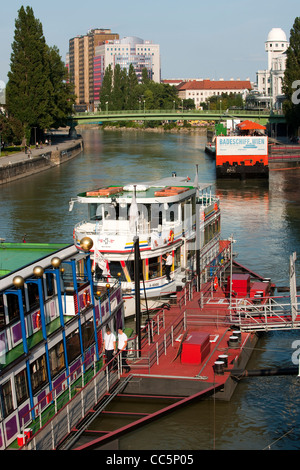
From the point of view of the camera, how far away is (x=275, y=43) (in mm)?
196250

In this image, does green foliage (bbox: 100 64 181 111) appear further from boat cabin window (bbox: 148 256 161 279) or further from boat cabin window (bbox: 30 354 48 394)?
boat cabin window (bbox: 30 354 48 394)

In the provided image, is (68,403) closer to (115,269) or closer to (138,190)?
(115,269)

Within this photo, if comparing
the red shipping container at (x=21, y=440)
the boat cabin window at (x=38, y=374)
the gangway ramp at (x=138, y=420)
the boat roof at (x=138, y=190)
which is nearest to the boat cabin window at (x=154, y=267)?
the boat roof at (x=138, y=190)

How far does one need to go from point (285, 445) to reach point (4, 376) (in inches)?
234

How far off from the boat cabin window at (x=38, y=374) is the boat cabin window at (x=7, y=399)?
2.57 feet

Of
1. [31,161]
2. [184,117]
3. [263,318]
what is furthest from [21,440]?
[184,117]

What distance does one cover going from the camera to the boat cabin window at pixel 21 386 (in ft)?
39.1

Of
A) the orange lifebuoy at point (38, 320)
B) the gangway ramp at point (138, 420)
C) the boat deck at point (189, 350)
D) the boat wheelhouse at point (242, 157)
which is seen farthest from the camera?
the boat wheelhouse at point (242, 157)

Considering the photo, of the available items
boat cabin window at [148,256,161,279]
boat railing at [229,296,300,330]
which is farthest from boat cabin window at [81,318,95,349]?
boat cabin window at [148,256,161,279]

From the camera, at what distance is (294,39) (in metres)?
86.4

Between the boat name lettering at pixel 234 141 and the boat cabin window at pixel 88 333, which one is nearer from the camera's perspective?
the boat cabin window at pixel 88 333

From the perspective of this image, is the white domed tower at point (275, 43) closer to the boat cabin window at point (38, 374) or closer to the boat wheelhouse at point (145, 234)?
the boat wheelhouse at point (145, 234)

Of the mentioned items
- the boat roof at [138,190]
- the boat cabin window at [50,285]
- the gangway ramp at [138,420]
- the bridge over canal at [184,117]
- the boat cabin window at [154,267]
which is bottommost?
the gangway ramp at [138,420]

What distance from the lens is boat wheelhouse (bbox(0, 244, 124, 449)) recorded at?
11672 millimetres
